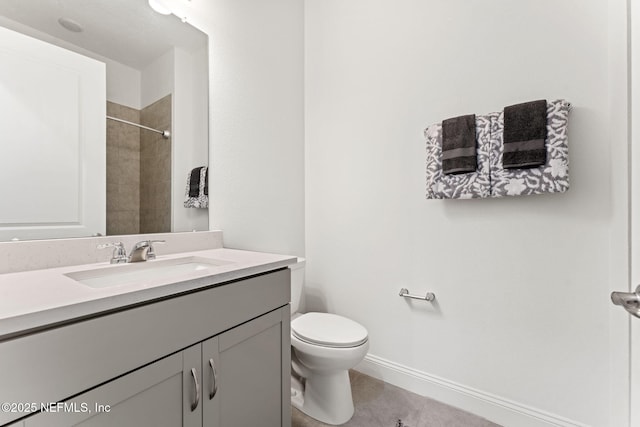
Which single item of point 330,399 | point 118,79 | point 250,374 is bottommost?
point 330,399

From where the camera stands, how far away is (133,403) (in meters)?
0.67

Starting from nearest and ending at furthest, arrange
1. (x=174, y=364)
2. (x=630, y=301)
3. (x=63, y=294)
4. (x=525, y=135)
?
(x=630, y=301), (x=63, y=294), (x=174, y=364), (x=525, y=135)

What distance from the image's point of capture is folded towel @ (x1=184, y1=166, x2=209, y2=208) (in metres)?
1.46

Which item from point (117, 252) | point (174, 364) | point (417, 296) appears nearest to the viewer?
point (174, 364)

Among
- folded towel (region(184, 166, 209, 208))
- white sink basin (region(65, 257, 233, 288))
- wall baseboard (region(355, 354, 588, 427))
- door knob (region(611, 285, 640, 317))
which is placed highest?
folded towel (region(184, 166, 209, 208))

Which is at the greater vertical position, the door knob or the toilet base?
the door knob

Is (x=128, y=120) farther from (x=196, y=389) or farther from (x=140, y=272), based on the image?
(x=196, y=389)

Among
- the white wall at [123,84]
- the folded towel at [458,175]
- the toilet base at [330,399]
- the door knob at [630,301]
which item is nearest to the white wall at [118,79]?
the white wall at [123,84]

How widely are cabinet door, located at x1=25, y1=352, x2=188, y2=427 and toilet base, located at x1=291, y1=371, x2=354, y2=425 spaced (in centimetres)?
81

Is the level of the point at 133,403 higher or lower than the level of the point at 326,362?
higher

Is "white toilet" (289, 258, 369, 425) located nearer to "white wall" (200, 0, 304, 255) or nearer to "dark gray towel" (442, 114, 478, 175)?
"white wall" (200, 0, 304, 255)

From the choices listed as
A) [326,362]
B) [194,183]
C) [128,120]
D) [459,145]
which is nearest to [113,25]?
[128,120]

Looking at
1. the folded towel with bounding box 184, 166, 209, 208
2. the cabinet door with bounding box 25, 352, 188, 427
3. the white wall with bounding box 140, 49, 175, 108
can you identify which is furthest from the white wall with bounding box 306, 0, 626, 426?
the cabinet door with bounding box 25, 352, 188, 427

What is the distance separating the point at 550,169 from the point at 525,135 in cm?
17
